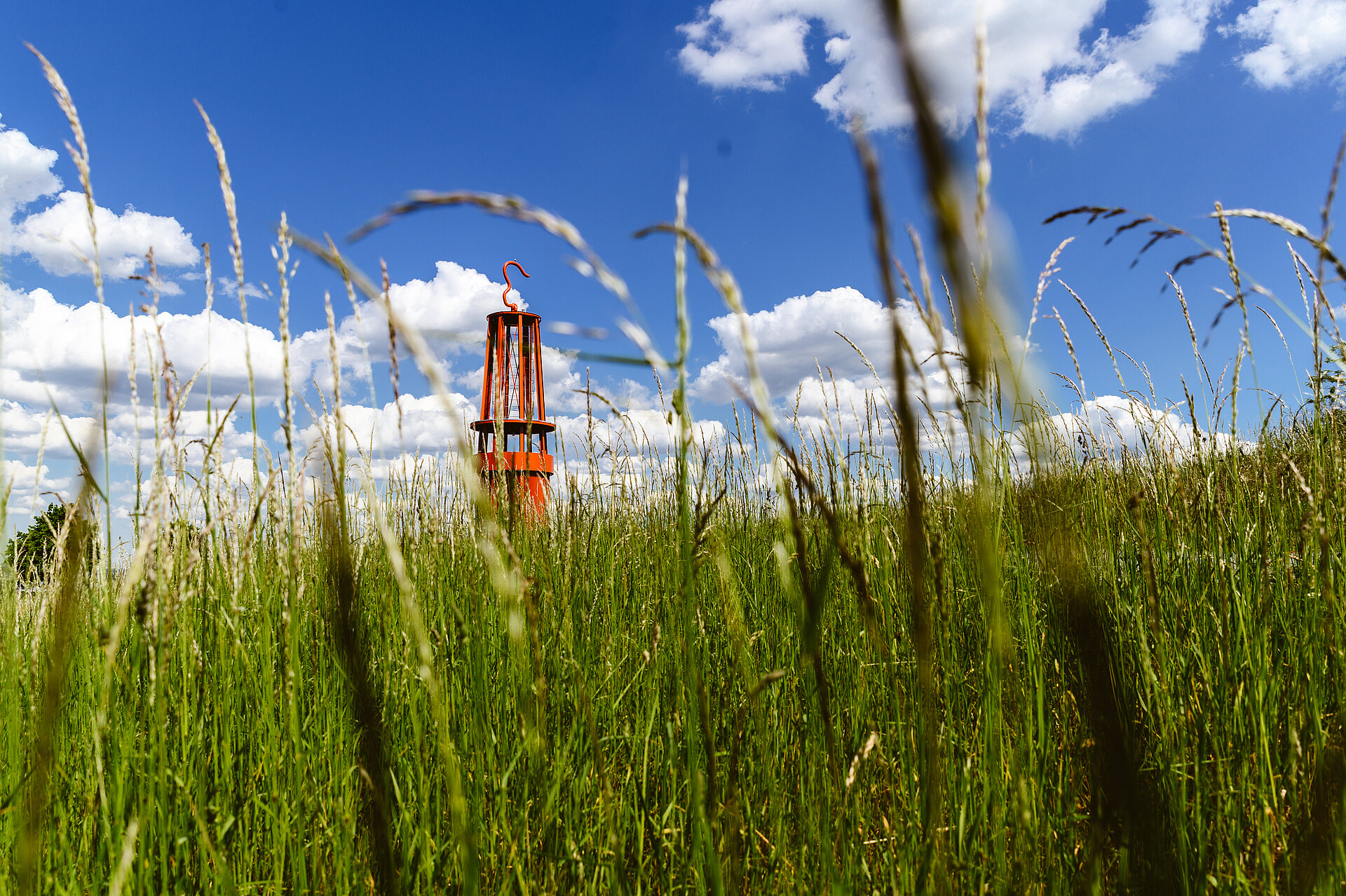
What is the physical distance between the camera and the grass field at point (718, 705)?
553mm

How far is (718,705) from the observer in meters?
1.73

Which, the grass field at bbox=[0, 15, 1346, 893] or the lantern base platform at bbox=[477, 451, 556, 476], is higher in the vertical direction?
the lantern base platform at bbox=[477, 451, 556, 476]

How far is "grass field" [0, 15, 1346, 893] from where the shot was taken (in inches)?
21.8

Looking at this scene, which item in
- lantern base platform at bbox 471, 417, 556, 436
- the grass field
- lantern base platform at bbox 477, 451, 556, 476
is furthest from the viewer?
lantern base platform at bbox 471, 417, 556, 436

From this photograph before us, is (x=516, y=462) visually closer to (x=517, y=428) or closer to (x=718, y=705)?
(x=517, y=428)

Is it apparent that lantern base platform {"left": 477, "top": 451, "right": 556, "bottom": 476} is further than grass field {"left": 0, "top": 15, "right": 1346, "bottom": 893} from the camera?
Yes

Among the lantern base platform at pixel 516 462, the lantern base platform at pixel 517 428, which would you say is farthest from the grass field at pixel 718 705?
the lantern base platform at pixel 517 428

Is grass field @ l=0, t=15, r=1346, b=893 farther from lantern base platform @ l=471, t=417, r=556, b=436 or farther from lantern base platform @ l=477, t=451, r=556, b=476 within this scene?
lantern base platform @ l=471, t=417, r=556, b=436

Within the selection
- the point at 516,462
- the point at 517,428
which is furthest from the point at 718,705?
the point at 517,428

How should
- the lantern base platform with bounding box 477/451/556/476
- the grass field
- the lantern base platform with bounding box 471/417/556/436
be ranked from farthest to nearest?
the lantern base platform with bounding box 471/417/556/436 → the lantern base platform with bounding box 477/451/556/476 → the grass field

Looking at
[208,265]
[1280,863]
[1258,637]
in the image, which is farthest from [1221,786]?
[208,265]

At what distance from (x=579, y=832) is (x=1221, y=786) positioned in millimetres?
1163

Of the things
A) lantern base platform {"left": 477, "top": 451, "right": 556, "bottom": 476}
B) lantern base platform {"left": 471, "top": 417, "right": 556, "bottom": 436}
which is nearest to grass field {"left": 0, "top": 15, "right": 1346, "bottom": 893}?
lantern base platform {"left": 477, "top": 451, "right": 556, "bottom": 476}

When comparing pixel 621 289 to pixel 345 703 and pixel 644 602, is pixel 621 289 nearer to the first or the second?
pixel 345 703
